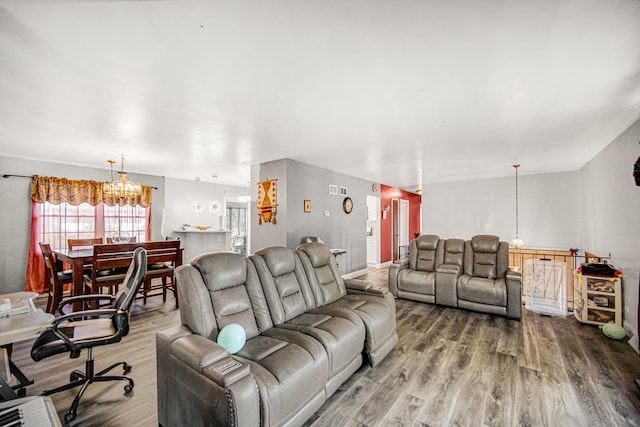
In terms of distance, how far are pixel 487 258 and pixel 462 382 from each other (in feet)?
8.94

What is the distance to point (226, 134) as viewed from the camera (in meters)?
3.49

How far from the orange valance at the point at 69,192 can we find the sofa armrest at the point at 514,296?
7.71m

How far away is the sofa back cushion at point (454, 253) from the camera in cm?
467

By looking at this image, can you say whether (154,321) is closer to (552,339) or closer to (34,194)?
(34,194)

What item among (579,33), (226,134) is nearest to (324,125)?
(226,134)

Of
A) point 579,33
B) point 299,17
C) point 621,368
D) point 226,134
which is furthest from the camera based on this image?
point 226,134

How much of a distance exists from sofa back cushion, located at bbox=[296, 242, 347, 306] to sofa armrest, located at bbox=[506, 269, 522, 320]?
2497mm

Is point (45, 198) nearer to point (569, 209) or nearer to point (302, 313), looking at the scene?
point (302, 313)

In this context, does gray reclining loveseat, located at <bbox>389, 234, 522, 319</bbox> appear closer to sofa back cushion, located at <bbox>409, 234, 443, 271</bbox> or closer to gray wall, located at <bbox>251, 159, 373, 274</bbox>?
sofa back cushion, located at <bbox>409, 234, 443, 271</bbox>

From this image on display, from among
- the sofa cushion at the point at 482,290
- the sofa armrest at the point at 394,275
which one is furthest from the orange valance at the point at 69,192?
the sofa cushion at the point at 482,290

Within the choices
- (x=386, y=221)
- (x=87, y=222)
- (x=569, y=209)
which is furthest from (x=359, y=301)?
(x=569, y=209)

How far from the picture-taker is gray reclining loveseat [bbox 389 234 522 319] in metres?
3.87

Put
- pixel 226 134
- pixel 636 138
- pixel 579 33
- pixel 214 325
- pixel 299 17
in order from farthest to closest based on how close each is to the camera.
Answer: pixel 226 134 < pixel 636 138 < pixel 214 325 < pixel 579 33 < pixel 299 17

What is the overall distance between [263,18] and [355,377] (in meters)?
2.80
